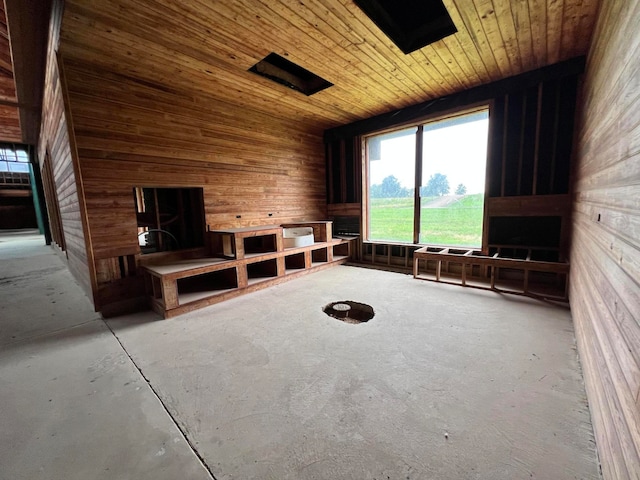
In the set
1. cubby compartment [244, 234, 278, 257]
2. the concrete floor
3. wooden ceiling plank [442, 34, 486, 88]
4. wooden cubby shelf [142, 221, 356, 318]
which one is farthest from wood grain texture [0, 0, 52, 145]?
wooden ceiling plank [442, 34, 486, 88]

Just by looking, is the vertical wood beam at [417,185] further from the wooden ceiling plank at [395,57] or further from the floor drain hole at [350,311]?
the floor drain hole at [350,311]

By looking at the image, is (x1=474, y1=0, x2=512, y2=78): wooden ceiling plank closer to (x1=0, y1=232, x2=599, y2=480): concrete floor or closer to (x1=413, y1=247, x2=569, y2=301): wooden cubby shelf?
(x1=413, y1=247, x2=569, y2=301): wooden cubby shelf

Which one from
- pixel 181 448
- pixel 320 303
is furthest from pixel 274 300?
pixel 181 448

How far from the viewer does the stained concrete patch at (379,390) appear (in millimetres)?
1267

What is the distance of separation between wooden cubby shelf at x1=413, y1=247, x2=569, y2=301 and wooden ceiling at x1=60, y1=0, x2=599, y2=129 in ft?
8.59

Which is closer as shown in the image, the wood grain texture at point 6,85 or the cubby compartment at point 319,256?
the wood grain texture at point 6,85

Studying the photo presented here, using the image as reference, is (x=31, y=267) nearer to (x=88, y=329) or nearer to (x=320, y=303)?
(x=88, y=329)

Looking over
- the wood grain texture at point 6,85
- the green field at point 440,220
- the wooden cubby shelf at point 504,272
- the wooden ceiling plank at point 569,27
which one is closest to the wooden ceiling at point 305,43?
the wooden ceiling plank at point 569,27

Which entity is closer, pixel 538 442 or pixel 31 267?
pixel 538 442

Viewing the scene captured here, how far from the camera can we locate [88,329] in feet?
9.28

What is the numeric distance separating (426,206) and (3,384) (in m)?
5.64

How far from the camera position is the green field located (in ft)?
15.2

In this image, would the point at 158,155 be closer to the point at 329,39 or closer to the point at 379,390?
the point at 329,39

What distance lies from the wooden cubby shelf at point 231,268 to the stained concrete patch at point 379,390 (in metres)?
0.36
